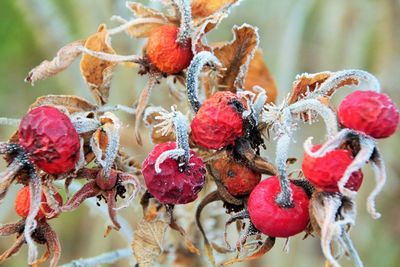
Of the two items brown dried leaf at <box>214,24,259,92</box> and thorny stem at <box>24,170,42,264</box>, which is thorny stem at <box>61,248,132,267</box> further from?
brown dried leaf at <box>214,24,259,92</box>

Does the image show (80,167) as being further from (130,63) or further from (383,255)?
(383,255)

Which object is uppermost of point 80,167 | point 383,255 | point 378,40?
point 80,167

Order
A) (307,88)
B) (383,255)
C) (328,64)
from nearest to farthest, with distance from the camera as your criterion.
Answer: (307,88), (328,64), (383,255)

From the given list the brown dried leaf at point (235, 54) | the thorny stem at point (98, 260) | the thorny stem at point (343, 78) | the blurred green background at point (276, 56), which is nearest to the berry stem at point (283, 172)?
the thorny stem at point (343, 78)

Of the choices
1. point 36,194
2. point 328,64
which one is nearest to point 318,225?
point 36,194

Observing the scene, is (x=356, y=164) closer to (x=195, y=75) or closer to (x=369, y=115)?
(x=369, y=115)

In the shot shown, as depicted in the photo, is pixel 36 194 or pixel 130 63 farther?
pixel 130 63

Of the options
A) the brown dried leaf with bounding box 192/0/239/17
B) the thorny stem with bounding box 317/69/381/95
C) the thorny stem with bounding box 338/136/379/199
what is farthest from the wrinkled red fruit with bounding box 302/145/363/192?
the brown dried leaf with bounding box 192/0/239/17
